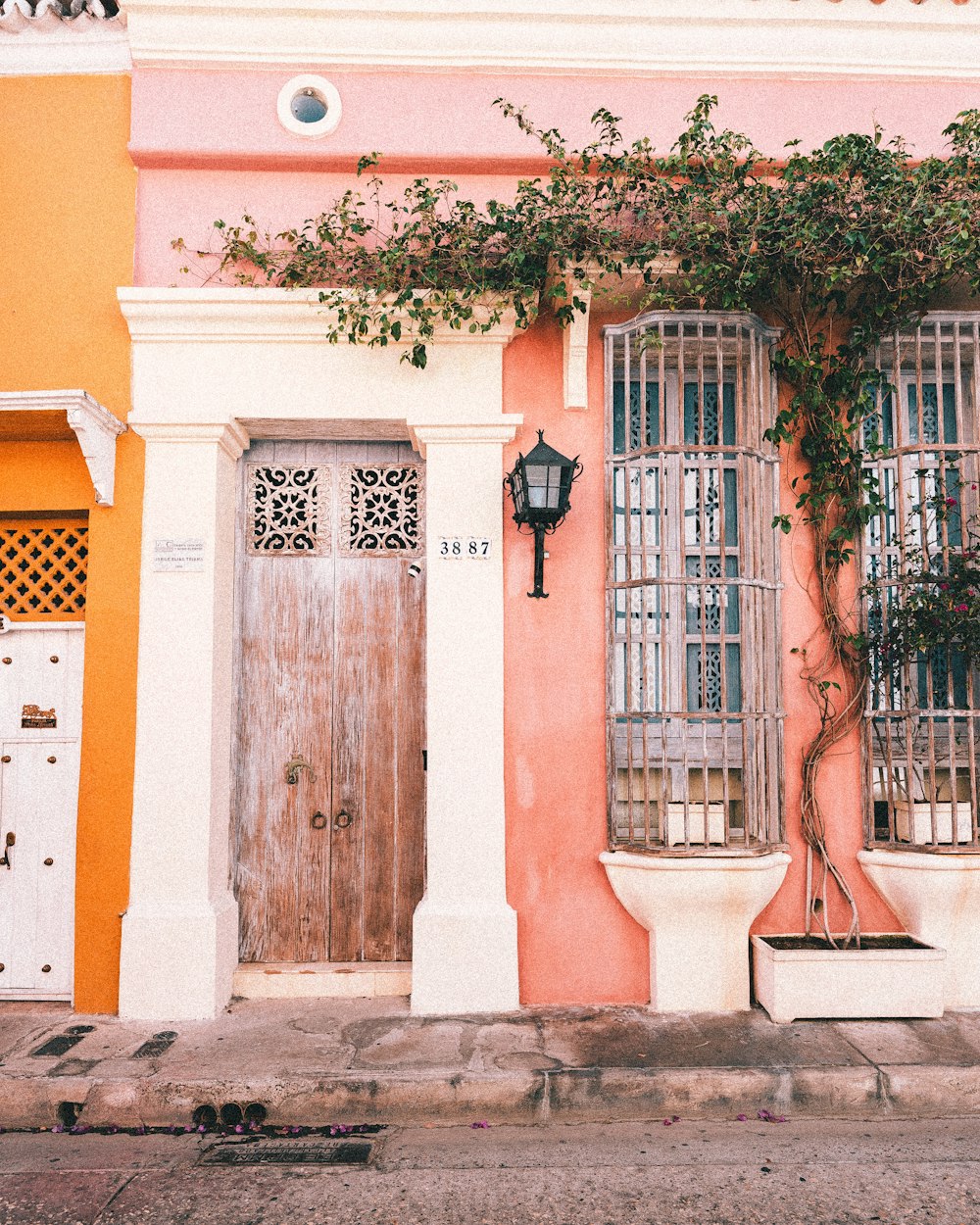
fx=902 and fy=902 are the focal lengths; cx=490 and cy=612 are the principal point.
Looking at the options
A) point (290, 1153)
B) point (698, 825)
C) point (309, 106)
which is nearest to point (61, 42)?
point (309, 106)

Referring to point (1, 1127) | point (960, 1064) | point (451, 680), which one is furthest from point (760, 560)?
point (1, 1127)

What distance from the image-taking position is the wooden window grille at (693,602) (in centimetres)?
489

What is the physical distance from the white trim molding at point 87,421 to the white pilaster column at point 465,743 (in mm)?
1634

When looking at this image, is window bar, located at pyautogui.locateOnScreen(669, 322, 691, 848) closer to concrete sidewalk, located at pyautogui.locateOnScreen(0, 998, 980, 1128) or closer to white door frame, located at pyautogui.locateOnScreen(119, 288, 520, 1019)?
white door frame, located at pyautogui.locateOnScreen(119, 288, 520, 1019)

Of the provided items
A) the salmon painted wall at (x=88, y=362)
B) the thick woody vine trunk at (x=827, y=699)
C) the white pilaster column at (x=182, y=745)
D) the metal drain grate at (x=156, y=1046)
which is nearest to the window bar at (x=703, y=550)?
the thick woody vine trunk at (x=827, y=699)

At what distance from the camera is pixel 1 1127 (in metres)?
3.94

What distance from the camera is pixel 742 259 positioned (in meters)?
4.70

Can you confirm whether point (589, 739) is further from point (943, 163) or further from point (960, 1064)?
point (943, 163)

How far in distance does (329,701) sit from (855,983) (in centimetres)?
317

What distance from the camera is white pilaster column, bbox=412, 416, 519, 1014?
475 cm

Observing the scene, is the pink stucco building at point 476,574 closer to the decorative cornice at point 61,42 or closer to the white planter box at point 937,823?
the white planter box at point 937,823

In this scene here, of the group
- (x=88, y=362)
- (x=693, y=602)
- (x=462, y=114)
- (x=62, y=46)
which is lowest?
(x=693, y=602)

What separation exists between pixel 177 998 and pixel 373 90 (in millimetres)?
5068

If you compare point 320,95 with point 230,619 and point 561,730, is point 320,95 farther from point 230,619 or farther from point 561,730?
point 561,730
